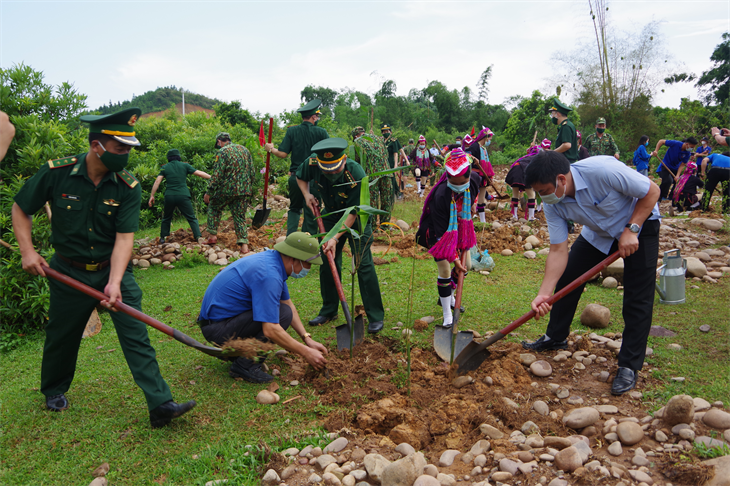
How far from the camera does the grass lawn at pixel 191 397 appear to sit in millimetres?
2662

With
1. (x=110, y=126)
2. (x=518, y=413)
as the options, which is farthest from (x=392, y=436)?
(x=110, y=126)

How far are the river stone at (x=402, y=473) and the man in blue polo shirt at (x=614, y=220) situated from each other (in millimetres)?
1454

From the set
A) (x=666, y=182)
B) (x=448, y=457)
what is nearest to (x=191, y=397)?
(x=448, y=457)

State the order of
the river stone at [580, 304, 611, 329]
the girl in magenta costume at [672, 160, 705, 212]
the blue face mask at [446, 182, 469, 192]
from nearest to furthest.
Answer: the blue face mask at [446, 182, 469, 192] → the river stone at [580, 304, 611, 329] → the girl in magenta costume at [672, 160, 705, 212]

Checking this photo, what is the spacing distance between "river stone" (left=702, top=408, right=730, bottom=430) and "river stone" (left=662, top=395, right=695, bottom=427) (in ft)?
0.37

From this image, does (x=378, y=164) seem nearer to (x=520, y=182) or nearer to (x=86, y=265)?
(x=520, y=182)

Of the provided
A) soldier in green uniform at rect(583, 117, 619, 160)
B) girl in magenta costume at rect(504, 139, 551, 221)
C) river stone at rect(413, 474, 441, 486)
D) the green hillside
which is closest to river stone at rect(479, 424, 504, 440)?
river stone at rect(413, 474, 441, 486)

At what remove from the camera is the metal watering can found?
4.73 meters

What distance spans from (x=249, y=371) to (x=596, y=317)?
10.6 feet

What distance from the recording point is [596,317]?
14.1 ft

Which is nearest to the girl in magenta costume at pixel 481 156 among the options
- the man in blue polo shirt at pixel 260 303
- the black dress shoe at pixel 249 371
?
the man in blue polo shirt at pixel 260 303

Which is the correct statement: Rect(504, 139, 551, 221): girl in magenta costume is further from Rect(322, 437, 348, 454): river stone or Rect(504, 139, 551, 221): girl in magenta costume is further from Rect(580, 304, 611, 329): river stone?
Rect(322, 437, 348, 454): river stone

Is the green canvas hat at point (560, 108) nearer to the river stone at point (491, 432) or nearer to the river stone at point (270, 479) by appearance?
the river stone at point (491, 432)

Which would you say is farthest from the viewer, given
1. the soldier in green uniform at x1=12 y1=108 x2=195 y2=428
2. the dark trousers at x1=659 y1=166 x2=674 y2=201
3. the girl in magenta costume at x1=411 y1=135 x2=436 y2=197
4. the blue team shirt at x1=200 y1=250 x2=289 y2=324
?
the girl in magenta costume at x1=411 y1=135 x2=436 y2=197
